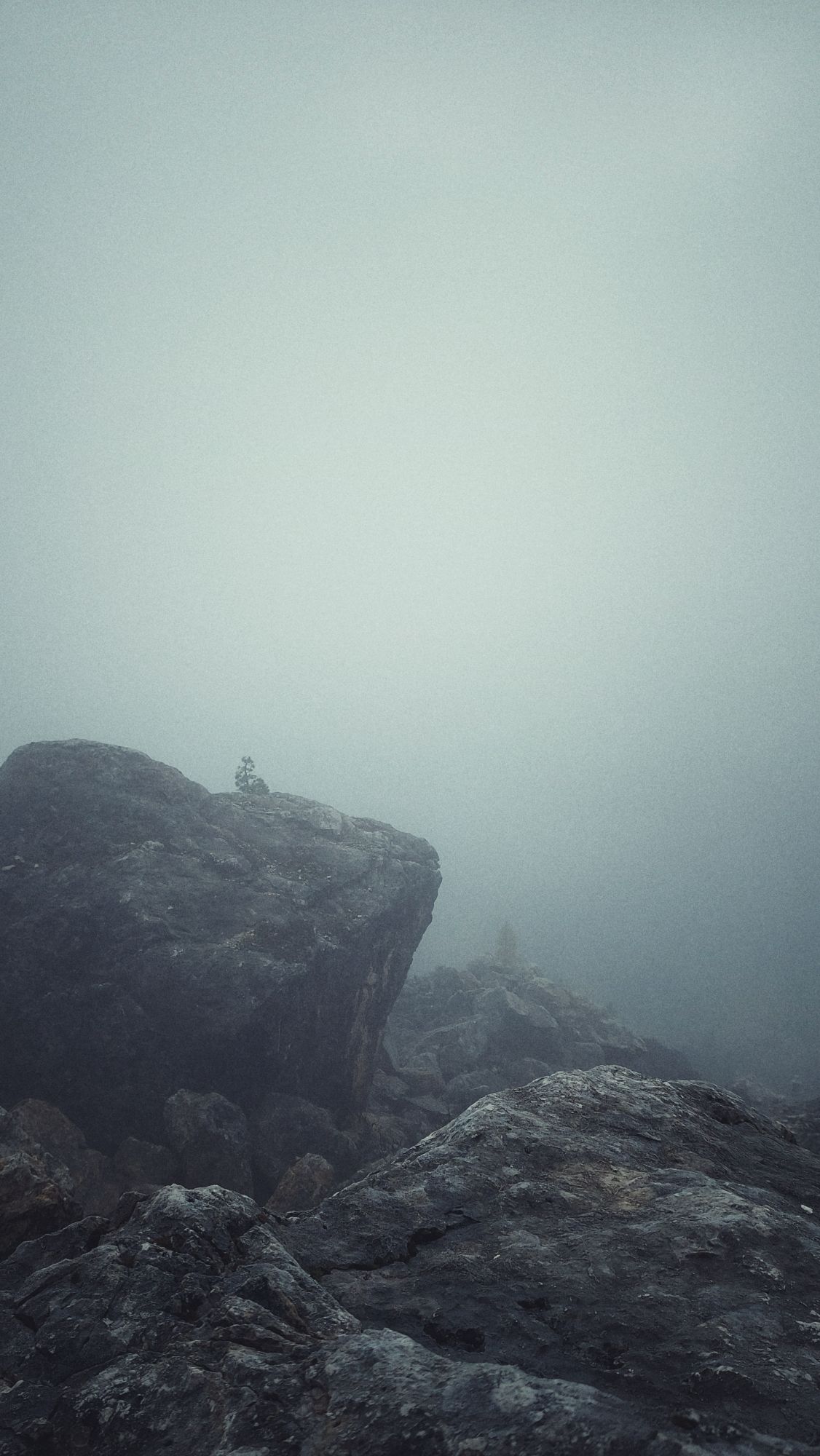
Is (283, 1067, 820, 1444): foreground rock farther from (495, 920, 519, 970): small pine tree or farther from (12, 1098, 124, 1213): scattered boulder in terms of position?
(495, 920, 519, 970): small pine tree

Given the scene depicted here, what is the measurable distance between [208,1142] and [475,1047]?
31.2 m

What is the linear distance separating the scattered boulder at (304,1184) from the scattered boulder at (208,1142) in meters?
2.19

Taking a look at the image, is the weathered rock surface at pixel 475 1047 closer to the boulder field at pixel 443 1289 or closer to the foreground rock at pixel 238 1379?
the boulder field at pixel 443 1289

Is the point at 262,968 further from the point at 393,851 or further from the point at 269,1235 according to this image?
the point at 269,1235

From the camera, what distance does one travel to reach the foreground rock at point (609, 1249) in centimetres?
689

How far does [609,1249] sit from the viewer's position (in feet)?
30.6

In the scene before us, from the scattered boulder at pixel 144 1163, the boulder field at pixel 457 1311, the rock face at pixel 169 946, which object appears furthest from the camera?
the rock face at pixel 169 946

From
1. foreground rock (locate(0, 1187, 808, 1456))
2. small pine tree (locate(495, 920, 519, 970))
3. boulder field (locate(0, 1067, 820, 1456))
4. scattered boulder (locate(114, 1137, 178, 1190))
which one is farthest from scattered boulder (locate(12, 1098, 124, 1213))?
small pine tree (locate(495, 920, 519, 970))

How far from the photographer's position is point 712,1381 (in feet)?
21.4

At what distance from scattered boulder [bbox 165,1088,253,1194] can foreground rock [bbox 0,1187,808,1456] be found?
70.8 ft

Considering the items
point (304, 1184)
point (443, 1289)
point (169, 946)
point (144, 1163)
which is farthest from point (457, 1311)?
point (169, 946)

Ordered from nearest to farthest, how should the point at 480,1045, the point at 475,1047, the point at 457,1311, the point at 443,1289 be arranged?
the point at 457,1311
the point at 443,1289
the point at 475,1047
the point at 480,1045

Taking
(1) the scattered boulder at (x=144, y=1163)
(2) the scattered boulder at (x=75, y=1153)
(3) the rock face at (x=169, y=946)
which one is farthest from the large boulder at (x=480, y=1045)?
(2) the scattered boulder at (x=75, y=1153)

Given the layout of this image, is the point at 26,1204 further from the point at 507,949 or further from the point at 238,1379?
the point at 507,949
